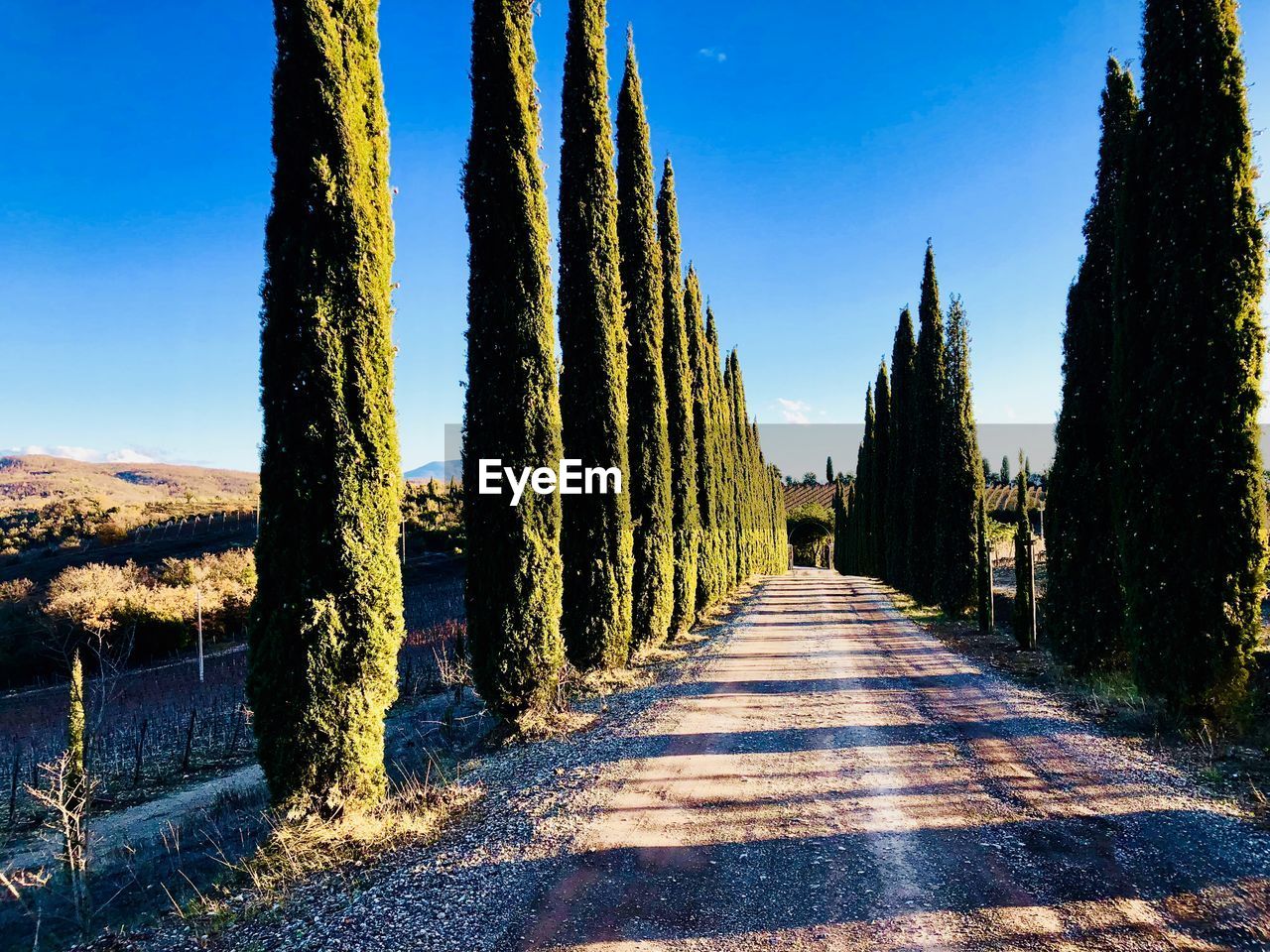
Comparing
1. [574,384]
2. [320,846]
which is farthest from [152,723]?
[320,846]

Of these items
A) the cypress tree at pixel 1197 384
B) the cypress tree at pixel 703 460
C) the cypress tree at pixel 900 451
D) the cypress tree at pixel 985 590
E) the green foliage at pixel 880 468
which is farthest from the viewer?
the green foliage at pixel 880 468

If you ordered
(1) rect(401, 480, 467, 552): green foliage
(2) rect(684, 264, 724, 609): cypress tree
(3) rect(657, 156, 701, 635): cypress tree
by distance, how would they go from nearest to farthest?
(3) rect(657, 156, 701, 635): cypress tree < (2) rect(684, 264, 724, 609): cypress tree < (1) rect(401, 480, 467, 552): green foliage

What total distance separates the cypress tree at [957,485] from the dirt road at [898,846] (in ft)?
33.5

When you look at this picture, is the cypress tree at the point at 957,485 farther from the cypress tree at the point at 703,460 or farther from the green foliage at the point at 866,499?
the green foliage at the point at 866,499

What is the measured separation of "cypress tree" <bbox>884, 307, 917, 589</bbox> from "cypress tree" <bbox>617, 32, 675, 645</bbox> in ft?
41.8

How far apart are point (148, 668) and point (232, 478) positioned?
108158 mm

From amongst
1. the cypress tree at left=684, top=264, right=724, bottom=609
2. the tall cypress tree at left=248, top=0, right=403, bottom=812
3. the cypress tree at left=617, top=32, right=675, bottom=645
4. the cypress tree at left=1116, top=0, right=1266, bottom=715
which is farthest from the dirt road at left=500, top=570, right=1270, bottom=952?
the cypress tree at left=684, top=264, right=724, bottom=609

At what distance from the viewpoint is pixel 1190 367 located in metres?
6.36

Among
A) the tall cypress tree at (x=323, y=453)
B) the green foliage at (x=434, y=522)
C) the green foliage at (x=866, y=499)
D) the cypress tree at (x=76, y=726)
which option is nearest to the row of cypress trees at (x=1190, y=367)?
the tall cypress tree at (x=323, y=453)

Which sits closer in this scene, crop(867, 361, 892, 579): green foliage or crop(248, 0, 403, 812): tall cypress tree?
crop(248, 0, 403, 812): tall cypress tree

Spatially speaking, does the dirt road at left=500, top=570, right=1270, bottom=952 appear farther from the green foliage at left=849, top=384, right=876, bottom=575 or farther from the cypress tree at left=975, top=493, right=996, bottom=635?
the green foliage at left=849, top=384, right=876, bottom=575

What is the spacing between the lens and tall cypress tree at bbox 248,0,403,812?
5.07m

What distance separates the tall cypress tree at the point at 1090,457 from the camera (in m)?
9.00

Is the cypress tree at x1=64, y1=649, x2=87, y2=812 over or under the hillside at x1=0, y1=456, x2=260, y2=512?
under
